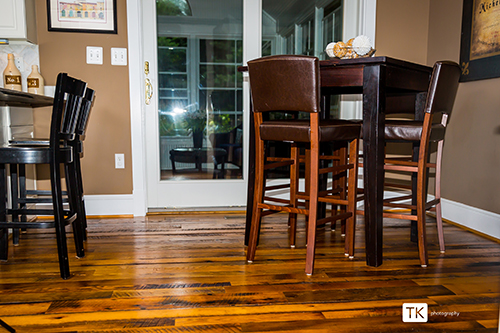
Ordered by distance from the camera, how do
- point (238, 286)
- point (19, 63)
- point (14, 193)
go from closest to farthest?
1. point (238, 286)
2. point (14, 193)
3. point (19, 63)

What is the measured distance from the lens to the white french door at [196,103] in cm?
332

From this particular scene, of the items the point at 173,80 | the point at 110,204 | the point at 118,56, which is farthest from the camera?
the point at 173,80

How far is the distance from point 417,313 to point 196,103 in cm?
238

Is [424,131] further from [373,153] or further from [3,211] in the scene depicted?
[3,211]

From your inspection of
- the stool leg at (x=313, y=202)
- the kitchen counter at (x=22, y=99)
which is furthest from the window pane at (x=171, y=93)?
the stool leg at (x=313, y=202)

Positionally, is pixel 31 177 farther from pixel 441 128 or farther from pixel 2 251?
pixel 441 128

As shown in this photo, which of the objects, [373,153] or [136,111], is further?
[136,111]

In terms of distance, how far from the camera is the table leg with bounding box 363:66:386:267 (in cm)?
196

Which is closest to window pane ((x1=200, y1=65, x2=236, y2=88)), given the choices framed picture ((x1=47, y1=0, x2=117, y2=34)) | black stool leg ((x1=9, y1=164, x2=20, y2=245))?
framed picture ((x1=47, y1=0, x2=117, y2=34))

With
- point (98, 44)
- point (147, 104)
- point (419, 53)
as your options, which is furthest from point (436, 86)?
point (98, 44)

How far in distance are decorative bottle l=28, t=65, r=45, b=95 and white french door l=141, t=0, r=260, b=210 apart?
0.75 meters

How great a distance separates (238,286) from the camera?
1.84 meters

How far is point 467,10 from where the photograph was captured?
2.92 metres

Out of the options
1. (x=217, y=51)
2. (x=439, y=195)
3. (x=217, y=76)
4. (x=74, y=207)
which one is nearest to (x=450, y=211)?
(x=439, y=195)
